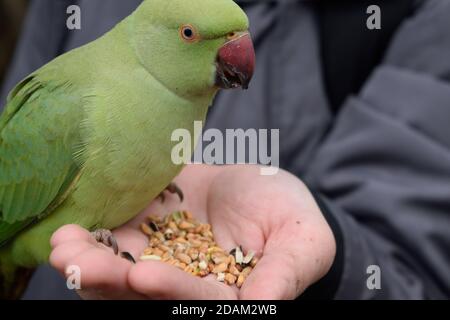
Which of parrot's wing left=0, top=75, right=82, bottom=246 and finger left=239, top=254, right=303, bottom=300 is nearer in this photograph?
finger left=239, top=254, right=303, bottom=300

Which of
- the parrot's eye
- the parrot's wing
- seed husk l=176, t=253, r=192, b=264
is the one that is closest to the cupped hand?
seed husk l=176, t=253, r=192, b=264

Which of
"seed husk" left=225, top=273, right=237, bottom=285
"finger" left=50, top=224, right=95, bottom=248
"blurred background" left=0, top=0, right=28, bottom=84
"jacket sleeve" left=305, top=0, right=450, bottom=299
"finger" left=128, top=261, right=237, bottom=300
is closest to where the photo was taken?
"finger" left=128, top=261, right=237, bottom=300

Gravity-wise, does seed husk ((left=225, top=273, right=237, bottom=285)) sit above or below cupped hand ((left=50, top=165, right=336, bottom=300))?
below

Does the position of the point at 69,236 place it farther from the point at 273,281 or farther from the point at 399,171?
the point at 399,171

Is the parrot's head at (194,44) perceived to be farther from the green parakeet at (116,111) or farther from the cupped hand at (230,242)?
the cupped hand at (230,242)

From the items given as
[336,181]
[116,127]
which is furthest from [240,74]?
[336,181]

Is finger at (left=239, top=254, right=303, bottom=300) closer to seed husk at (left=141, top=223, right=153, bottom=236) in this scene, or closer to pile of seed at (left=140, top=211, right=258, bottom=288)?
pile of seed at (left=140, top=211, right=258, bottom=288)

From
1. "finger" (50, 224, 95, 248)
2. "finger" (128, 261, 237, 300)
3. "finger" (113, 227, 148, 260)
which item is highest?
"finger" (50, 224, 95, 248)
